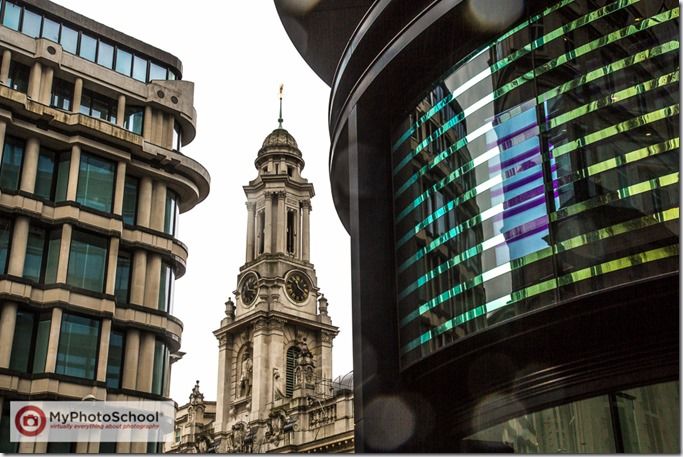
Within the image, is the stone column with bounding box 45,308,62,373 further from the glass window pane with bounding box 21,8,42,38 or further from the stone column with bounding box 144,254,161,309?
the glass window pane with bounding box 21,8,42,38

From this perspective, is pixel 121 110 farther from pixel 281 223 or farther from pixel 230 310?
pixel 230 310

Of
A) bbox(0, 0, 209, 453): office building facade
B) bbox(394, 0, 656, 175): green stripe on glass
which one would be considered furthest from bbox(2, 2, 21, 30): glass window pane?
bbox(394, 0, 656, 175): green stripe on glass

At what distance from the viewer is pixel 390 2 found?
62.7ft

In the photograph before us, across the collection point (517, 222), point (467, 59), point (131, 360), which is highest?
point (467, 59)

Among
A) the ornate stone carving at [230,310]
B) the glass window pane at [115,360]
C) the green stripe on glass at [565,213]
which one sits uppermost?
the ornate stone carving at [230,310]

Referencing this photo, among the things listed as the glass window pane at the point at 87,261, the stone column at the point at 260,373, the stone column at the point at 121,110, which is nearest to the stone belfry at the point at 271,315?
the stone column at the point at 260,373

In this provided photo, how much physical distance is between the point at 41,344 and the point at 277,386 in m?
43.1

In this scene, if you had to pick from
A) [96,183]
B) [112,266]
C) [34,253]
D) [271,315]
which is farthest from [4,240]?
[271,315]

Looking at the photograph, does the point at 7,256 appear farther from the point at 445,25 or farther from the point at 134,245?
the point at 445,25

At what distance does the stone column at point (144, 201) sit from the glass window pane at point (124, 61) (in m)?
5.23

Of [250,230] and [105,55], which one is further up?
[250,230]

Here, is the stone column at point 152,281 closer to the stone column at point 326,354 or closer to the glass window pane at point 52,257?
the glass window pane at point 52,257

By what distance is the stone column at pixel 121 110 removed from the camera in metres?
32.8

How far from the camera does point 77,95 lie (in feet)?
105
